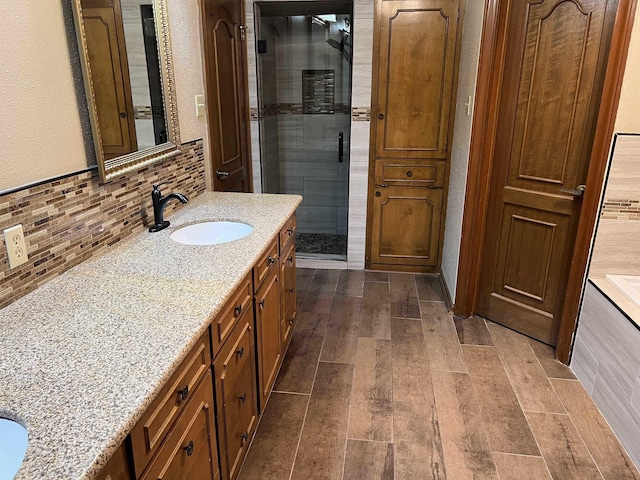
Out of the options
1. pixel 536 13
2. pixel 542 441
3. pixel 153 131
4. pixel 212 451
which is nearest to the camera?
pixel 212 451

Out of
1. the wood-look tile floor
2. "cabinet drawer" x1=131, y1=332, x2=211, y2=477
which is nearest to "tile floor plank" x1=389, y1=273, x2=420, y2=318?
the wood-look tile floor

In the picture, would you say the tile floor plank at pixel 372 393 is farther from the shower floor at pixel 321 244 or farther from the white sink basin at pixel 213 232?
the shower floor at pixel 321 244

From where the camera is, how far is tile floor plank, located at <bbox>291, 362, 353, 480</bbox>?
1822mm

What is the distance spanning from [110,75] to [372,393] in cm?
184

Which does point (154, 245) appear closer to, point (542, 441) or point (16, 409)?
point (16, 409)

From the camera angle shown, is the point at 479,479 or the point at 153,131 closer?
the point at 479,479

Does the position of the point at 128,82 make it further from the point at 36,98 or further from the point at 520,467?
the point at 520,467

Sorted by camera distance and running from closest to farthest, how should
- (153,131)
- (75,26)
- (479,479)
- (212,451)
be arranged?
(212,451)
(75,26)
(479,479)
(153,131)

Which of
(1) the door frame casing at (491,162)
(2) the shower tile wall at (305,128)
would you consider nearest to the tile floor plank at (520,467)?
(1) the door frame casing at (491,162)

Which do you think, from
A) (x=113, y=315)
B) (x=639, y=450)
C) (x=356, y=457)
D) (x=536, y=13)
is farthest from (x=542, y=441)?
(x=536, y=13)

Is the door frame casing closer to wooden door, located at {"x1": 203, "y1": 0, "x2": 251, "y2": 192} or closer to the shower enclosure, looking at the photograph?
the shower enclosure

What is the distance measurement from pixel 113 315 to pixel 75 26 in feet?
3.21

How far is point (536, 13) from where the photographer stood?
7.89 ft

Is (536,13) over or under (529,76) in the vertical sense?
over
